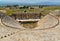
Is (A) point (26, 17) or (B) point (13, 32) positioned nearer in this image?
(B) point (13, 32)

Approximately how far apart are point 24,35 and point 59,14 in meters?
5.54

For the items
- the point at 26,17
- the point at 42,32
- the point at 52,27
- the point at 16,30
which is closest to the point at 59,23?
the point at 52,27

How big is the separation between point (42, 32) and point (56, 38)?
929 mm

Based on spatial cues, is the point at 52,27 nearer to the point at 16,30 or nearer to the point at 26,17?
the point at 16,30

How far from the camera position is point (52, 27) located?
9492mm

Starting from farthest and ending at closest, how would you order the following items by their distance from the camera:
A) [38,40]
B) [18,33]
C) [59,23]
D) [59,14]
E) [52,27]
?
[59,14], [59,23], [52,27], [18,33], [38,40]

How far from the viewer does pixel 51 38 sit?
26.3ft

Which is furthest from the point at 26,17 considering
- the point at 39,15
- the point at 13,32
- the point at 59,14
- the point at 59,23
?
the point at 13,32

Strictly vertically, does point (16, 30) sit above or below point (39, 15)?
above

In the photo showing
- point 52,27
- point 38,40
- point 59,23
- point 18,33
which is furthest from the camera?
point 59,23

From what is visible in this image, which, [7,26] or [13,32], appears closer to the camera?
[13,32]

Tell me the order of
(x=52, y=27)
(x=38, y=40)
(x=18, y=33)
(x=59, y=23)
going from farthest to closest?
(x=59, y=23) → (x=52, y=27) → (x=18, y=33) → (x=38, y=40)

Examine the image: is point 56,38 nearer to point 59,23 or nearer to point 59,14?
point 59,23

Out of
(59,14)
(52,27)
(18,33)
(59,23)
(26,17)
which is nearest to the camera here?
(18,33)
